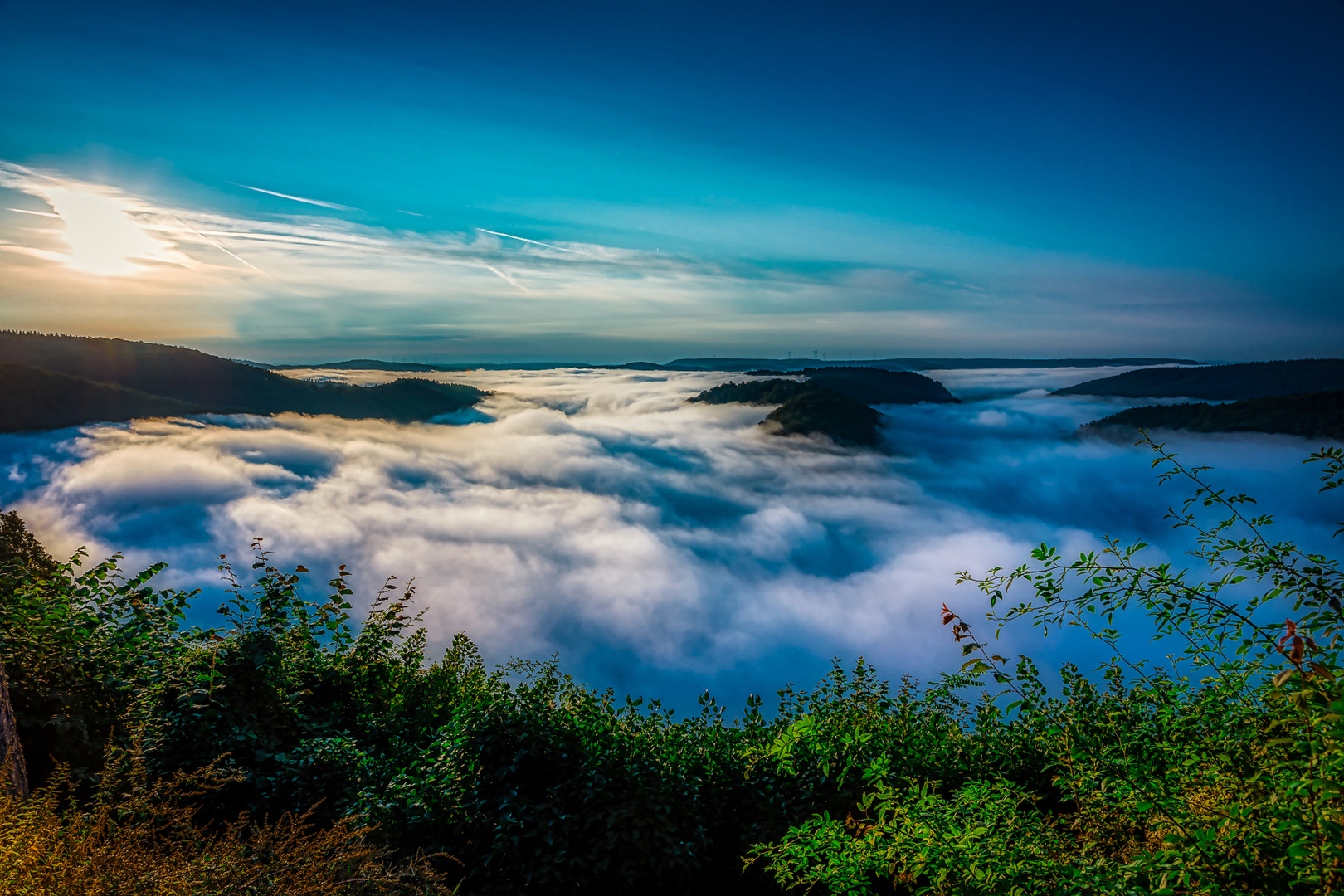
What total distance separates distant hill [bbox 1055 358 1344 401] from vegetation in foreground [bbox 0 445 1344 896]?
206 m

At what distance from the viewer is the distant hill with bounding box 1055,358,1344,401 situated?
Result: 518 ft

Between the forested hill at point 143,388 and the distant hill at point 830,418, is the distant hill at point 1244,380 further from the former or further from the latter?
the forested hill at point 143,388

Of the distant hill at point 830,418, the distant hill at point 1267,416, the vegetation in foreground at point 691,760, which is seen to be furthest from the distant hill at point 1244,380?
the vegetation in foreground at point 691,760

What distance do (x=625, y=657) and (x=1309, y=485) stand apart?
177218mm

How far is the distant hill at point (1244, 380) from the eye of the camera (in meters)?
158

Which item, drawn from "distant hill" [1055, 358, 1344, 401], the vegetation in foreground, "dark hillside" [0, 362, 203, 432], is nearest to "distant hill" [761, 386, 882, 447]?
"distant hill" [1055, 358, 1344, 401]

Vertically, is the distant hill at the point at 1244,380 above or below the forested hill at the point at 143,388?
above

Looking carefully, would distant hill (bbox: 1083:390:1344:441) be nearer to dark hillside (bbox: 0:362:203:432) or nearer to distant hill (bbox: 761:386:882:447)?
distant hill (bbox: 761:386:882:447)

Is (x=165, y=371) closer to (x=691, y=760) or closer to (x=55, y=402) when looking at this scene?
(x=55, y=402)

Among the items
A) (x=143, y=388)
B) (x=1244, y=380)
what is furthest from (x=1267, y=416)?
(x=143, y=388)

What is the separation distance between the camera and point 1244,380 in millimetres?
172125

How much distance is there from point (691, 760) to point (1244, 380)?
23693 cm

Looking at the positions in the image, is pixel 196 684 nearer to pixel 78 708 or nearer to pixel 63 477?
pixel 78 708

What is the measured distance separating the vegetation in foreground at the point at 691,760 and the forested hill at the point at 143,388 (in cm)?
11016
